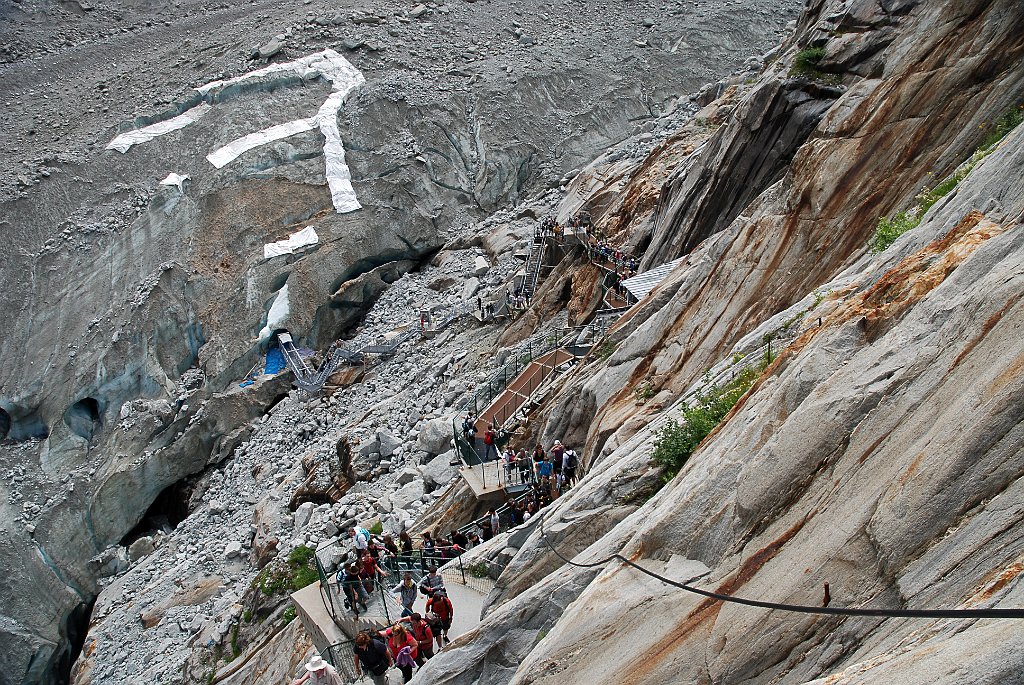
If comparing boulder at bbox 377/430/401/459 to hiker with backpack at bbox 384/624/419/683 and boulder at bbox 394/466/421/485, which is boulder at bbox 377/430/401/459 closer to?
boulder at bbox 394/466/421/485

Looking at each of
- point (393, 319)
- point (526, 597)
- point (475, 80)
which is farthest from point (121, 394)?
point (526, 597)

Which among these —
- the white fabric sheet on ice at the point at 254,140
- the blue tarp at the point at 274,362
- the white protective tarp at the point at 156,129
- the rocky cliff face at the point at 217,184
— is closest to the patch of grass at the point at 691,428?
the rocky cliff face at the point at 217,184

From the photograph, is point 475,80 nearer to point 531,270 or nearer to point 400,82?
point 400,82

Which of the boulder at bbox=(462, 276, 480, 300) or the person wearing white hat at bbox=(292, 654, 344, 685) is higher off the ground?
the person wearing white hat at bbox=(292, 654, 344, 685)

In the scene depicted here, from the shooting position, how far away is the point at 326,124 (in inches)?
1516

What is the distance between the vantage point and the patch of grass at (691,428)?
8961 millimetres

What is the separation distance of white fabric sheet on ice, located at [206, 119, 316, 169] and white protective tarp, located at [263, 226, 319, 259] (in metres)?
4.71

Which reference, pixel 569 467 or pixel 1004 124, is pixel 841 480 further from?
pixel 1004 124

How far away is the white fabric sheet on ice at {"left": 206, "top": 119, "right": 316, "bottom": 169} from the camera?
120 feet

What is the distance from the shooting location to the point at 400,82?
4169 centimetres

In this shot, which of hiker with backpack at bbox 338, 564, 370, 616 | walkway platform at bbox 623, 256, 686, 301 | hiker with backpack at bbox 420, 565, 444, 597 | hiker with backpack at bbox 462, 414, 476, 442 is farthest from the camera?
walkway platform at bbox 623, 256, 686, 301

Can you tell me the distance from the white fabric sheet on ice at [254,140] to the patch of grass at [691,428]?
31403 mm

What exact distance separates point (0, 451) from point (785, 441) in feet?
103

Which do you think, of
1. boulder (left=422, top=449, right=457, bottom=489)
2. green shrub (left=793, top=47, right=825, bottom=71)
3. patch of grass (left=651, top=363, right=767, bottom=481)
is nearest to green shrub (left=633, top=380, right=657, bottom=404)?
patch of grass (left=651, top=363, right=767, bottom=481)
